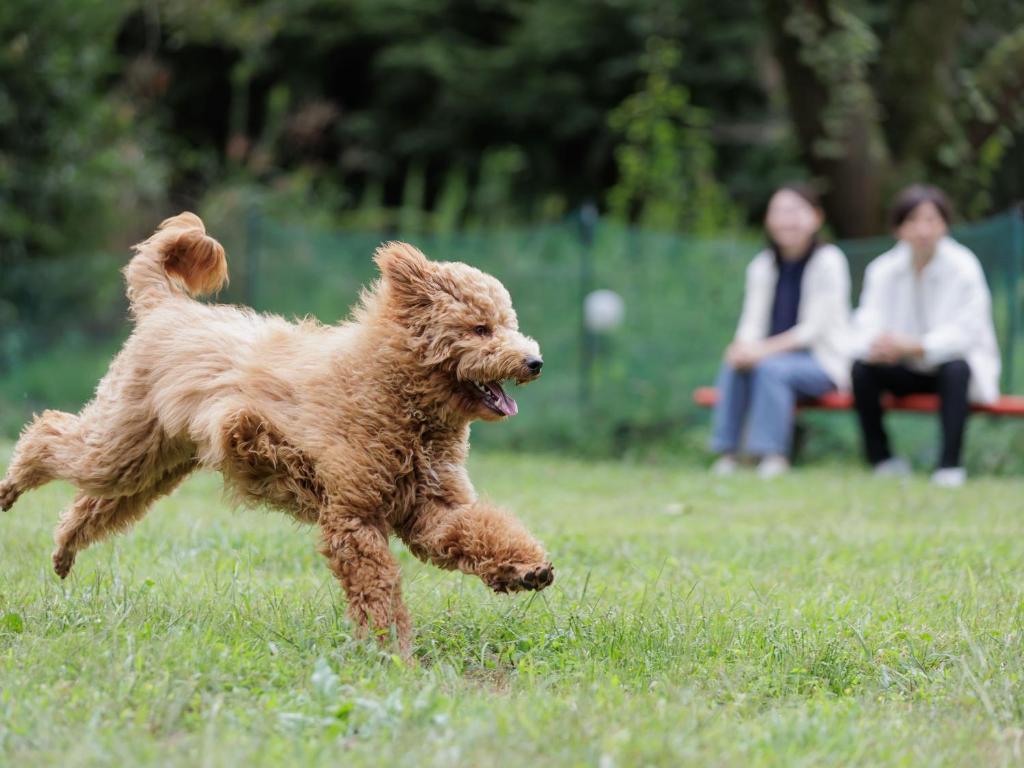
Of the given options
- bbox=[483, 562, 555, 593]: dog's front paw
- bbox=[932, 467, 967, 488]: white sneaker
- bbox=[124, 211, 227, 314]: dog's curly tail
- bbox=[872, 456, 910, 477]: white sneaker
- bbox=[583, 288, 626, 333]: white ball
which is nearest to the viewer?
bbox=[483, 562, 555, 593]: dog's front paw

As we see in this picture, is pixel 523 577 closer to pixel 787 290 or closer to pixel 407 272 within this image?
pixel 407 272

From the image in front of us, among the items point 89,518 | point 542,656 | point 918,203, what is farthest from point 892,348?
point 89,518

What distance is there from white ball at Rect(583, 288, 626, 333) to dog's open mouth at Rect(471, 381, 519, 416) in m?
6.86

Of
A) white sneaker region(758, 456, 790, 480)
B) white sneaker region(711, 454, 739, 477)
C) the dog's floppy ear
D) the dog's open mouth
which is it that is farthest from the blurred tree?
the dog's open mouth

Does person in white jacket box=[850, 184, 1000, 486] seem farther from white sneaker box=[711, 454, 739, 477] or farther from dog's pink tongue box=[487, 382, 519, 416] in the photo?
dog's pink tongue box=[487, 382, 519, 416]

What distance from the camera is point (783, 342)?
9.50m

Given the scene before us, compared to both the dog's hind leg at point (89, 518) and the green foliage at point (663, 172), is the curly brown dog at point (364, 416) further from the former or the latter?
the green foliage at point (663, 172)

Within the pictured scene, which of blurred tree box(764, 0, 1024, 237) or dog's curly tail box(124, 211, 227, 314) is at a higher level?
blurred tree box(764, 0, 1024, 237)

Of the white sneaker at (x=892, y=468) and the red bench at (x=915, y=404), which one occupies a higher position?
the red bench at (x=915, y=404)

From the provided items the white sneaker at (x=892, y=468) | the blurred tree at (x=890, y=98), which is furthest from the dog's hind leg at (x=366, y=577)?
the blurred tree at (x=890, y=98)

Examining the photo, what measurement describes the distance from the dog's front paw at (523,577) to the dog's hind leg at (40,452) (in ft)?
5.96

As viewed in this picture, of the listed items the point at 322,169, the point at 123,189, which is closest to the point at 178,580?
the point at 123,189

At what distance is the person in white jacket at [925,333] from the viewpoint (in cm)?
877

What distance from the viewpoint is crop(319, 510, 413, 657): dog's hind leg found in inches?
143
